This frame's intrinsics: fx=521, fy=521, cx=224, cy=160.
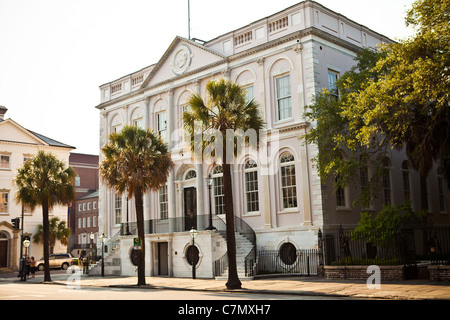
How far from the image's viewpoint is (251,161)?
2909 cm

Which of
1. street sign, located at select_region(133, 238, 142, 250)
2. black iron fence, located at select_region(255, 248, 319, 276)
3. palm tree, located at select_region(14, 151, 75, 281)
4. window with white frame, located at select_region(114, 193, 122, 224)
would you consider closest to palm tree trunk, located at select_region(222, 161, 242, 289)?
black iron fence, located at select_region(255, 248, 319, 276)

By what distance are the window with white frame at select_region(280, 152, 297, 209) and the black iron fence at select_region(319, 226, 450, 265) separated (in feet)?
8.60

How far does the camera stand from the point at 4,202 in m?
49.8

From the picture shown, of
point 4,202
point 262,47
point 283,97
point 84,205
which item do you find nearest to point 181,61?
point 262,47

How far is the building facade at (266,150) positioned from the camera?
1048 inches

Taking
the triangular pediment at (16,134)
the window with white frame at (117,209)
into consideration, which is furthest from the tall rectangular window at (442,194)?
the triangular pediment at (16,134)

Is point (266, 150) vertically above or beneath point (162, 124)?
beneath

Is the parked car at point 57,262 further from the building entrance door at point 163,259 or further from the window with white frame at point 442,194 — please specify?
the window with white frame at point 442,194

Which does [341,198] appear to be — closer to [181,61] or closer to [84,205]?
[181,61]

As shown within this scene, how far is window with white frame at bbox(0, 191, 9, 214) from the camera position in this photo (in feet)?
163

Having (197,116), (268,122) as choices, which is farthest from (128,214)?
(197,116)

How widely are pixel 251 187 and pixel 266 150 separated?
7.57ft

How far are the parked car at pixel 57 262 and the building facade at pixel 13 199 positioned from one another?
2.10 metres
